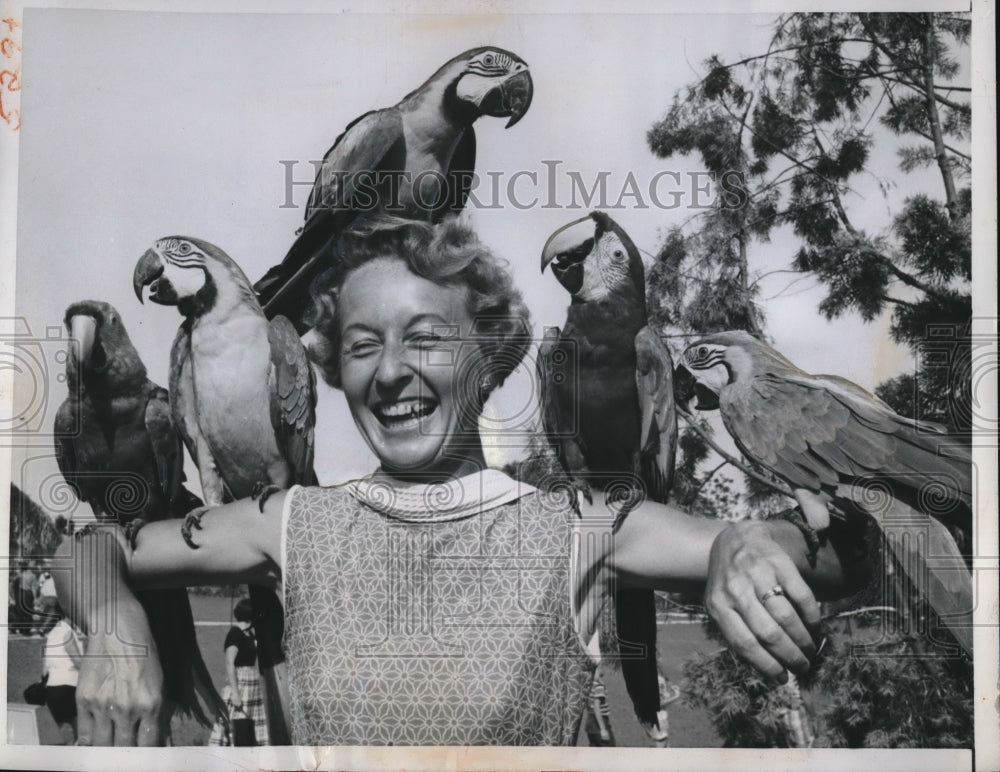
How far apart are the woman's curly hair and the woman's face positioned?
0.04m

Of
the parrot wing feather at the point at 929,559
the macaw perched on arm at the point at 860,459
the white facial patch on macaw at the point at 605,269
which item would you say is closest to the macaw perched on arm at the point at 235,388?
the white facial patch on macaw at the point at 605,269

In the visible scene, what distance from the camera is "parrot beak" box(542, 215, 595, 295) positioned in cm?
390

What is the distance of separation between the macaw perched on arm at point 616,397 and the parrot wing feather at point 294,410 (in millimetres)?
904

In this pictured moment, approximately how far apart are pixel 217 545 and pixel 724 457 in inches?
77.6

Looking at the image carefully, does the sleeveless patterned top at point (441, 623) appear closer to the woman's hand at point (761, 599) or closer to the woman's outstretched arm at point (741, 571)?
the woman's outstretched arm at point (741, 571)

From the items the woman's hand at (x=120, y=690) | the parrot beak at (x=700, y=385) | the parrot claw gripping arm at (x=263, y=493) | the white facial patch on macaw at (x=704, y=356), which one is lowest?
the woman's hand at (x=120, y=690)

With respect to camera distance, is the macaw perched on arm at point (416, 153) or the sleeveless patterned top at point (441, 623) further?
the macaw perched on arm at point (416, 153)

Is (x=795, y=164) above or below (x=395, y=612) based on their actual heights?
above

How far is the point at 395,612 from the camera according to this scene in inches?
150

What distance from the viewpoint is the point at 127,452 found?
13.0ft

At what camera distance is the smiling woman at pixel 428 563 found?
3.81 metres

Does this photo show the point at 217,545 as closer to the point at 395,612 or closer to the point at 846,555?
the point at 395,612

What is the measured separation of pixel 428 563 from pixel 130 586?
Answer: 3.83ft

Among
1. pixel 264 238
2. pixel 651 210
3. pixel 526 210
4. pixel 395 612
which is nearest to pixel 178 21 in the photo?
pixel 264 238
